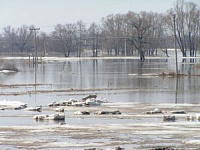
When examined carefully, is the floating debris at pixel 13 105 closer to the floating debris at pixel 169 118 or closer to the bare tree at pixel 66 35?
the floating debris at pixel 169 118

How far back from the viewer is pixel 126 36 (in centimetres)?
14075

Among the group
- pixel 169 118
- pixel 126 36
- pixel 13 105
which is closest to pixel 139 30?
pixel 126 36

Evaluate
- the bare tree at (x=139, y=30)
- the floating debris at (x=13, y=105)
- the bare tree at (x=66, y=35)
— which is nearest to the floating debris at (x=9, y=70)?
the floating debris at (x=13, y=105)

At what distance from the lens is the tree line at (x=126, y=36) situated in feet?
430

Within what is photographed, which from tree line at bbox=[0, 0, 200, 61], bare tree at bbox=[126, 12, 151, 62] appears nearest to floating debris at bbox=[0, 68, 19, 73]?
tree line at bbox=[0, 0, 200, 61]

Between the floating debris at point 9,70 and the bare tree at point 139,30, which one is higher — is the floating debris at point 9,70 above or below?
below

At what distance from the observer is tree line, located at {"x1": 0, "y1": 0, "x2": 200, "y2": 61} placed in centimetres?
13112

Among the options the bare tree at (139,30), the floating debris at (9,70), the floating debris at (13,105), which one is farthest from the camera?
the bare tree at (139,30)

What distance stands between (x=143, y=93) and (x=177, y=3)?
317ft

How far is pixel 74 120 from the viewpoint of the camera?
2180 centimetres

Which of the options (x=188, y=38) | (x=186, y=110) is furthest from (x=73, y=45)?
(x=186, y=110)

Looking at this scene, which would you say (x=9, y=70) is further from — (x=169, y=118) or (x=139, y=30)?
(x=139, y=30)

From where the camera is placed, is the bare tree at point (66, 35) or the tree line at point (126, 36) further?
the bare tree at point (66, 35)

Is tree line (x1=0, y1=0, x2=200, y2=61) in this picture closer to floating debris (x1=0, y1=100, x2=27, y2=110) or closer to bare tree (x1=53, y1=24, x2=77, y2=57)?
bare tree (x1=53, y1=24, x2=77, y2=57)
